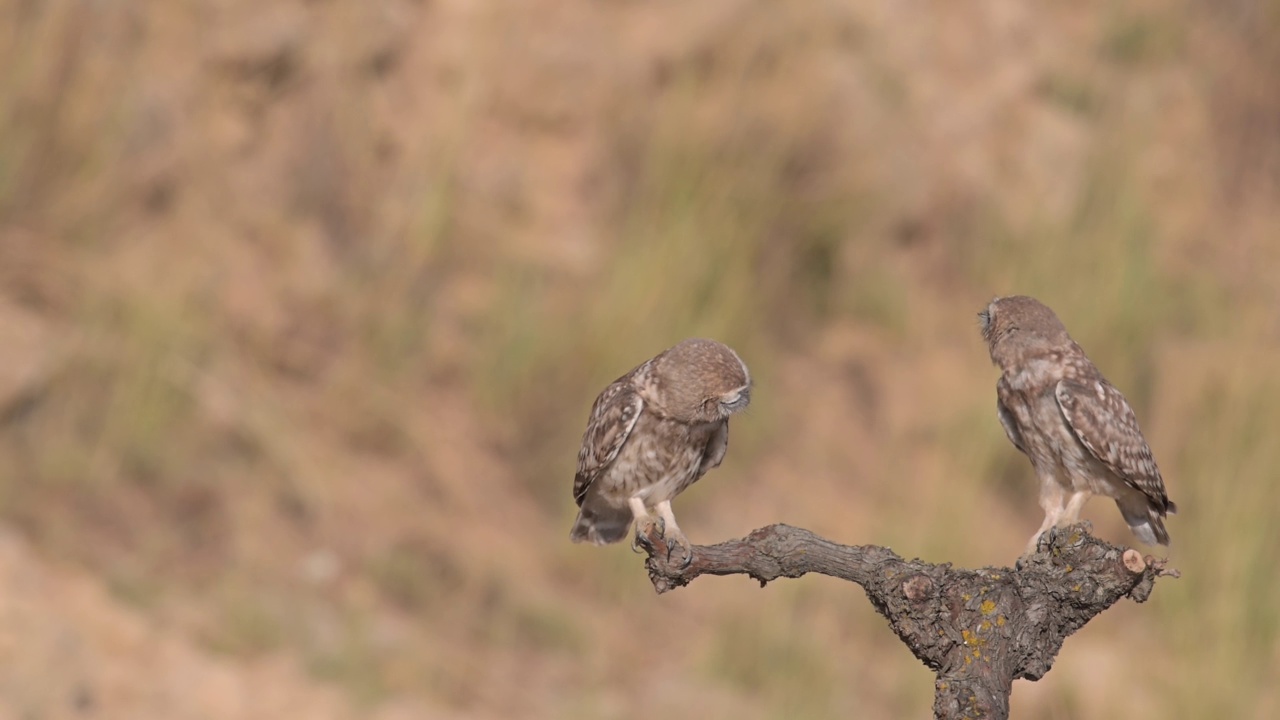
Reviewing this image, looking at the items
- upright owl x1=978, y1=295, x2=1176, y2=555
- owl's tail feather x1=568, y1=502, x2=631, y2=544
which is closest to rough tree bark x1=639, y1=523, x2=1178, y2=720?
upright owl x1=978, y1=295, x2=1176, y2=555

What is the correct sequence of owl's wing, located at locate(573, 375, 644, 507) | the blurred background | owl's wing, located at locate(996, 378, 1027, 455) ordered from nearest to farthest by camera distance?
owl's wing, located at locate(996, 378, 1027, 455) < owl's wing, located at locate(573, 375, 644, 507) < the blurred background

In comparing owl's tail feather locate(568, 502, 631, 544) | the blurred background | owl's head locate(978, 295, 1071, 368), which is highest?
the blurred background

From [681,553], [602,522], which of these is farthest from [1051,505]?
[602,522]

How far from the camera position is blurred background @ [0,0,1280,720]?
850cm

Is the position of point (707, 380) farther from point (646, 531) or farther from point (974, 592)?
point (646, 531)

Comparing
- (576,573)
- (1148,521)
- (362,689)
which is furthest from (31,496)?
(1148,521)

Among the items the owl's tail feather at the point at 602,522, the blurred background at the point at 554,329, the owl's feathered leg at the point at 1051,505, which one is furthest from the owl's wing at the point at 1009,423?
the blurred background at the point at 554,329

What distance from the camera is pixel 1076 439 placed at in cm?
396

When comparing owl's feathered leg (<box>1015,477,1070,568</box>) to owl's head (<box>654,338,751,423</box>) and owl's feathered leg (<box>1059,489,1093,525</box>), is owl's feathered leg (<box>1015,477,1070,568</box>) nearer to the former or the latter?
owl's feathered leg (<box>1059,489,1093,525</box>)

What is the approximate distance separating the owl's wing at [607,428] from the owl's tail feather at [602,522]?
0.41 m

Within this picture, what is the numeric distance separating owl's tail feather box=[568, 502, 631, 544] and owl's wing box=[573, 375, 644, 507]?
405 millimetres

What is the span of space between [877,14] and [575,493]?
7.70 metres

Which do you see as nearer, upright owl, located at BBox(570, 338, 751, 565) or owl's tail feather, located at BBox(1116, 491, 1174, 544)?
upright owl, located at BBox(570, 338, 751, 565)

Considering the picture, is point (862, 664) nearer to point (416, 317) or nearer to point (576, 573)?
point (576, 573)
